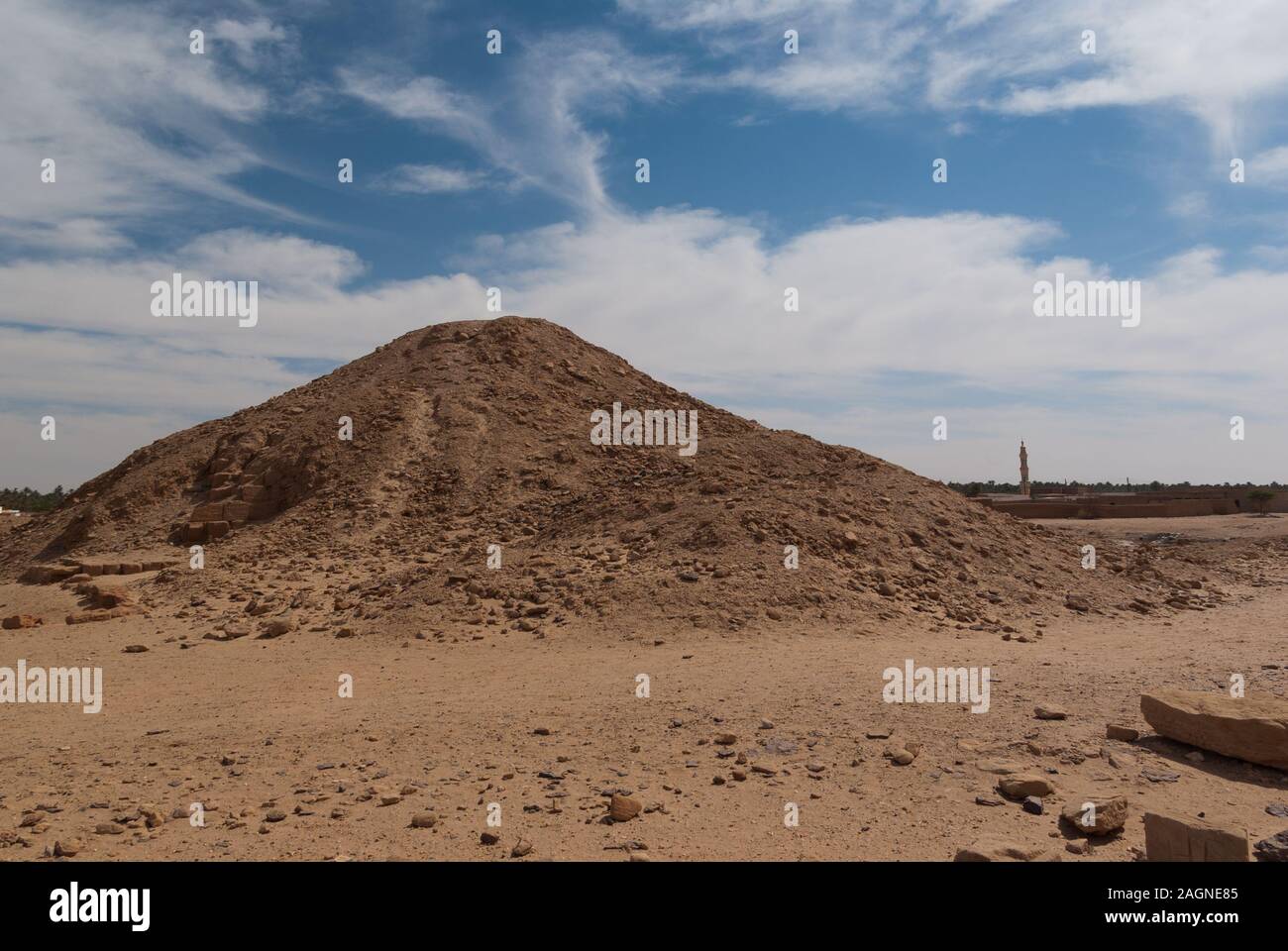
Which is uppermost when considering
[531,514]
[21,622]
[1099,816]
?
[531,514]

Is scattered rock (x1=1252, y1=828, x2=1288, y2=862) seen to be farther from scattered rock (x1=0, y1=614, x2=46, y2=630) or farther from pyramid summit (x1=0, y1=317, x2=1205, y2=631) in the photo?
scattered rock (x1=0, y1=614, x2=46, y2=630)

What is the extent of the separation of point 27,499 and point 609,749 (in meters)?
75.9

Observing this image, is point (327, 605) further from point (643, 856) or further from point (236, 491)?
point (643, 856)

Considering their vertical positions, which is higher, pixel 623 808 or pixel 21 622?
pixel 21 622

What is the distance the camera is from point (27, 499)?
215 ft

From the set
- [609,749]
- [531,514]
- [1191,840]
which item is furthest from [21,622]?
[1191,840]

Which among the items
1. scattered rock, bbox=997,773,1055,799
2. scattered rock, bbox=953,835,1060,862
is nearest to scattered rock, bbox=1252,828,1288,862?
scattered rock, bbox=953,835,1060,862

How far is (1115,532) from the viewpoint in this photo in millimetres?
26203

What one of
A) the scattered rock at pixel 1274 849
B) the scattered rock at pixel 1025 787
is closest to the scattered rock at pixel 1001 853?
the scattered rock at pixel 1025 787

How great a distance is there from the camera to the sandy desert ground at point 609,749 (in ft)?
15.0

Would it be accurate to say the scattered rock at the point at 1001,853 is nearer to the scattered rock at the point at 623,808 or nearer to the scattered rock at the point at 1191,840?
the scattered rock at the point at 1191,840

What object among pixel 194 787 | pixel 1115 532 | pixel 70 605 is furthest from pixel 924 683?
pixel 1115 532

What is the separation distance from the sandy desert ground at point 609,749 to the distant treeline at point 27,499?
59.3 meters

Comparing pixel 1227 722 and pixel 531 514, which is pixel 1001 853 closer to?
pixel 1227 722
